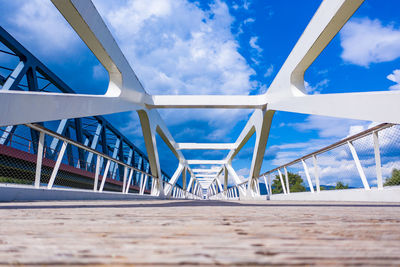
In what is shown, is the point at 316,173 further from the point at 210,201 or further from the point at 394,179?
the point at 210,201

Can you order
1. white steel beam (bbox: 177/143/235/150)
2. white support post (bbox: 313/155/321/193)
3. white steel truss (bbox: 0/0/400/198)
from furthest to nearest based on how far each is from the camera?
white steel beam (bbox: 177/143/235/150)
white support post (bbox: 313/155/321/193)
white steel truss (bbox: 0/0/400/198)

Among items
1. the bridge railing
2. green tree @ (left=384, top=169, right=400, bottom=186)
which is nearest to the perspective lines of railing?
green tree @ (left=384, top=169, right=400, bottom=186)

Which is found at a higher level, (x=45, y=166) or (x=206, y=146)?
(x=206, y=146)

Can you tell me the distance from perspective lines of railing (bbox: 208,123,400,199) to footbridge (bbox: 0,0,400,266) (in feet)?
0.06

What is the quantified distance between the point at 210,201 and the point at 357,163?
3.59m

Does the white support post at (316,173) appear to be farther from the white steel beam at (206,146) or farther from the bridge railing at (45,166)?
the white steel beam at (206,146)

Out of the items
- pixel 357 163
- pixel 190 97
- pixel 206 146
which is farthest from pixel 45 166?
pixel 357 163

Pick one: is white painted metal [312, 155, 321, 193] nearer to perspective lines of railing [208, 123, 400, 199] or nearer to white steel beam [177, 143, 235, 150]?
perspective lines of railing [208, 123, 400, 199]

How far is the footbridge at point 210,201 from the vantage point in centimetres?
75

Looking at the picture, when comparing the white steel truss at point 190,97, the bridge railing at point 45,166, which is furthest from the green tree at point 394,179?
the bridge railing at point 45,166

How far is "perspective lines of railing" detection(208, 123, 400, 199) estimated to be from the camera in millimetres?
3836

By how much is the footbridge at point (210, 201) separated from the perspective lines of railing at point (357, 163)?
20mm

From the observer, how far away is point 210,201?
6.81 m

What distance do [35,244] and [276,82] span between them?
8.43 metres
